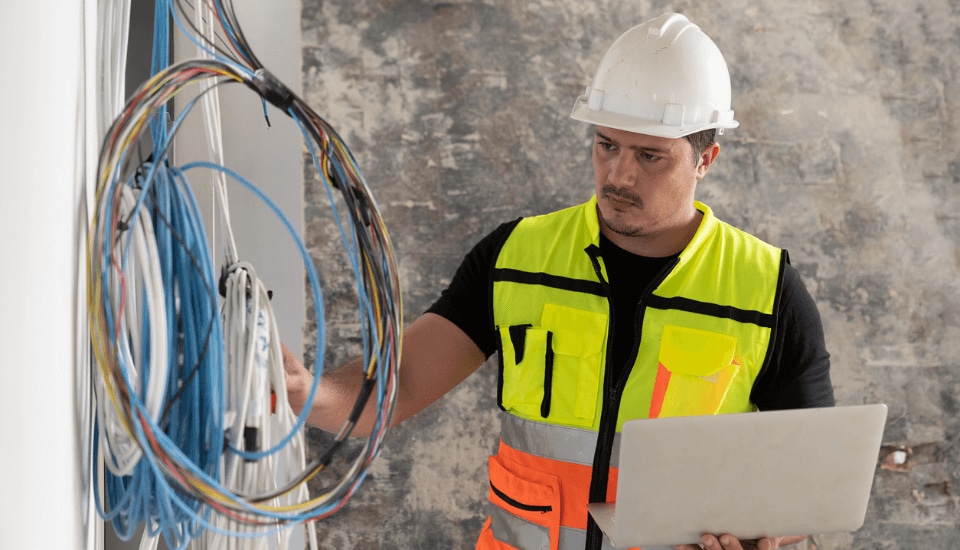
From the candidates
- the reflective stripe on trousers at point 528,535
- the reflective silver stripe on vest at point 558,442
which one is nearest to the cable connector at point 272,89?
the reflective silver stripe on vest at point 558,442

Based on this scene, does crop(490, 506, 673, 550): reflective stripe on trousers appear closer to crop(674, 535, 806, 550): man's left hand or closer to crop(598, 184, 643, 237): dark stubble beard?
crop(674, 535, 806, 550): man's left hand

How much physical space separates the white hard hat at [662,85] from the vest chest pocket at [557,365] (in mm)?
390

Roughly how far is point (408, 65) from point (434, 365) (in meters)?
0.96

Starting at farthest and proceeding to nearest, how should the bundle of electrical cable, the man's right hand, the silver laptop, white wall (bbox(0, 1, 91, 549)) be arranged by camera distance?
the man's right hand
the silver laptop
the bundle of electrical cable
white wall (bbox(0, 1, 91, 549))

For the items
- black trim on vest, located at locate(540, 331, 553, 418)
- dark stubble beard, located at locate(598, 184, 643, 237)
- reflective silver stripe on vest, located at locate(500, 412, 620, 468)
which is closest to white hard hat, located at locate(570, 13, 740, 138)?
dark stubble beard, located at locate(598, 184, 643, 237)

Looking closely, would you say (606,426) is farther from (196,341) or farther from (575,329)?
(196,341)

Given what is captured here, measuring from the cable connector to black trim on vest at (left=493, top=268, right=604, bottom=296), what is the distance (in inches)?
36.3

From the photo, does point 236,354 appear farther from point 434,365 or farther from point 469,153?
point 469,153

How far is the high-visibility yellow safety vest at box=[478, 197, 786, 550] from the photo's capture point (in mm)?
1494

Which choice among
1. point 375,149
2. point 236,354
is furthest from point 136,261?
point 375,149

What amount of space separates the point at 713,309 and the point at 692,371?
0.43 feet

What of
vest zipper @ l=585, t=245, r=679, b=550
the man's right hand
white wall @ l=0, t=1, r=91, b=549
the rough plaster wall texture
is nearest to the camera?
white wall @ l=0, t=1, r=91, b=549

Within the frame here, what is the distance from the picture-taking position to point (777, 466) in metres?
1.19

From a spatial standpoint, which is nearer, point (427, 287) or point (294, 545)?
point (294, 545)
